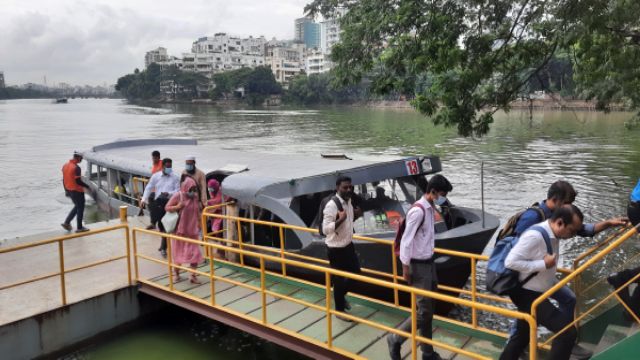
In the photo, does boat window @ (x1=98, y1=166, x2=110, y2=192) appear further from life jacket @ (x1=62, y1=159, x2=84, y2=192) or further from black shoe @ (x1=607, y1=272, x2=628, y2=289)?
black shoe @ (x1=607, y1=272, x2=628, y2=289)

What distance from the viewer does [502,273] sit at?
14.4 feet

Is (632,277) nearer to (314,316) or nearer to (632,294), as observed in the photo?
(632,294)

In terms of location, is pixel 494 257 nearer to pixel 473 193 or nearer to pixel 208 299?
pixel 208 299

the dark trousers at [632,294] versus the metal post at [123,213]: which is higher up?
the dark trousers at [632,294]

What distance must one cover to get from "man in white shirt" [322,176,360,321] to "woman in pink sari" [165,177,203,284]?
9.49 feet

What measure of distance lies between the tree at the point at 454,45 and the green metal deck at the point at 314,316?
15.8ft

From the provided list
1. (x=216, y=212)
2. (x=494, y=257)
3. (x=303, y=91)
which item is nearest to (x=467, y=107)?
(x=216, y=212)

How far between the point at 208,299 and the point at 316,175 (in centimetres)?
258

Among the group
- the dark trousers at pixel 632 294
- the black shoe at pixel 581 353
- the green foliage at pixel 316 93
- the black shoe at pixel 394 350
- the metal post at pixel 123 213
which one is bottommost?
the black shoe at pixel 394 350

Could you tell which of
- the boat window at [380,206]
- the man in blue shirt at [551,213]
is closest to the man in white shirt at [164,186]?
the boat window at [380,206]

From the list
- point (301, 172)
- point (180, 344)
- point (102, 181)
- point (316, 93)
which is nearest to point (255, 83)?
point (316, 93)

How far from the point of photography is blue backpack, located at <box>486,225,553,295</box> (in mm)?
4344

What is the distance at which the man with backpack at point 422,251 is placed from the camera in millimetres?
5160

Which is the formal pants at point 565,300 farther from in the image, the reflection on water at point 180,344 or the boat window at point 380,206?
the boat window at point 380,206
